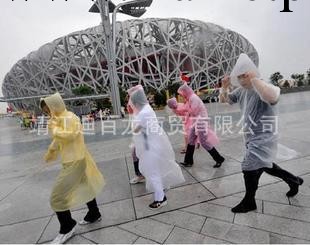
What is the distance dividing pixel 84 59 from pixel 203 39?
21.1 m

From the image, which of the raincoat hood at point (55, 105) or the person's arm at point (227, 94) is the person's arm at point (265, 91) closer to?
the person's arm at point (227, 94)

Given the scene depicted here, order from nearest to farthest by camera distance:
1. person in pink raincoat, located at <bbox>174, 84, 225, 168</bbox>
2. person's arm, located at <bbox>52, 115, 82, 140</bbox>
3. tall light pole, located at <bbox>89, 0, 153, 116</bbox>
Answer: person's arm, located at <bbox>52, 115, 82, 140</bbox> → person in pink raincoat, located at <bbox>174, 84, 225, 168</bbox> → tall light pole, located at <bbox>89, 0, 153, 116</bbox>

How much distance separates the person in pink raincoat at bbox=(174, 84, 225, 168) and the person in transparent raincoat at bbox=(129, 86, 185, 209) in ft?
5.42

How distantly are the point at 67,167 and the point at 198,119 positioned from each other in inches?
119

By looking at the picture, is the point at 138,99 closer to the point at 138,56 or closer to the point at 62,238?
the point at 62,238

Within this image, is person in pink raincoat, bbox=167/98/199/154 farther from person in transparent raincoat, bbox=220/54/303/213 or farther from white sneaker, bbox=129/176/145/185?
person in transparent raincoat, bbox=220/54/303/213

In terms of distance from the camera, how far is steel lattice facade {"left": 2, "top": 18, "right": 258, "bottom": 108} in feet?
178

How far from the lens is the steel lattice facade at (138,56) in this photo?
54312 millimetres

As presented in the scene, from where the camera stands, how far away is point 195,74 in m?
57.6

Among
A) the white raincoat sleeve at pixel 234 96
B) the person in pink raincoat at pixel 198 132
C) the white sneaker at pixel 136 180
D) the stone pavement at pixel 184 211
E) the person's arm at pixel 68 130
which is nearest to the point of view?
the stone pavement at pixel 184 211

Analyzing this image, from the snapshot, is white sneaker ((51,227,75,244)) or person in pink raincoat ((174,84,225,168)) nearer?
white sneaker ((51,227,75,244))

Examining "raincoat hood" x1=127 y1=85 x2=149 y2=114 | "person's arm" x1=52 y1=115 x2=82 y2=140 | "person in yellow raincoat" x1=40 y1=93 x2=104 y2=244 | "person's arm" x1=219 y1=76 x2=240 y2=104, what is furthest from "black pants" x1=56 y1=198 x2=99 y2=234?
"person's arm" x1=219 y1=76 x2=240 y2=104

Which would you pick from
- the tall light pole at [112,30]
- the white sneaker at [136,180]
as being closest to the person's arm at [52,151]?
the white sneaker at [136,180]

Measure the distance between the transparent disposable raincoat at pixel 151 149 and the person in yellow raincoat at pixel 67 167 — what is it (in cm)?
76
